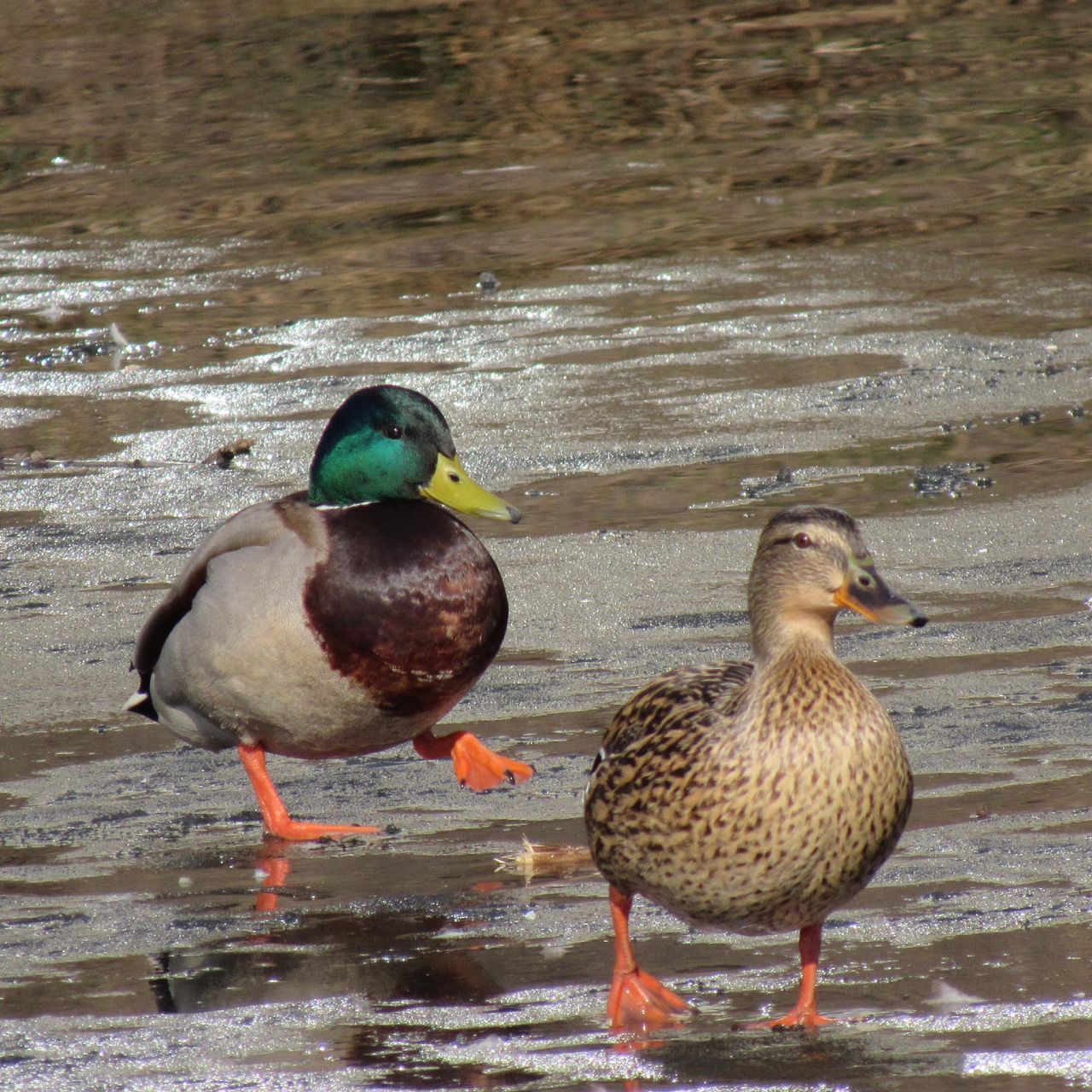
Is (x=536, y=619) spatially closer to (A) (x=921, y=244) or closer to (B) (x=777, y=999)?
(B) (x=777, y=999)

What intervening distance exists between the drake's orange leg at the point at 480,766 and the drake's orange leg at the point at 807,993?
1.31m

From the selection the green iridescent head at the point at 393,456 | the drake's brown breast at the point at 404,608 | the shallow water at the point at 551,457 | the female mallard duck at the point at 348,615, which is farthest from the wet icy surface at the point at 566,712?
the green iridescent head at the point at 393,456

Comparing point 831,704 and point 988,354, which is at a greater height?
point 831,704

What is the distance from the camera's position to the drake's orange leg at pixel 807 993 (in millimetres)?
3482

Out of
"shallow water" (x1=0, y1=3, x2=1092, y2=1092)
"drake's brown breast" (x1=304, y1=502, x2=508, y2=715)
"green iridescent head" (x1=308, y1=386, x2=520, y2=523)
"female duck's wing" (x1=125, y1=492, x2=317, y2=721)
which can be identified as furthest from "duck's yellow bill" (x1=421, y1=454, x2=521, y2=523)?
"shallow water" (x1=0, y1=3, x2=1092, y2=1092)

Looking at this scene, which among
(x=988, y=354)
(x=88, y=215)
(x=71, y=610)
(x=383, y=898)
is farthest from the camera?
(x=88, y=215)

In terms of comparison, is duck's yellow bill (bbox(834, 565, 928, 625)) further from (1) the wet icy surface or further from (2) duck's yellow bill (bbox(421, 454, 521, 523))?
(2) duck's yellow bill (bbox(421, 454, 521, 523))

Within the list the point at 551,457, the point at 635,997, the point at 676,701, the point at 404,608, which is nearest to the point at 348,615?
the point at 404,608

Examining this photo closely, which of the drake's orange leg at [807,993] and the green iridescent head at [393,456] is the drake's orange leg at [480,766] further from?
the drake's orange leg at [807,993]

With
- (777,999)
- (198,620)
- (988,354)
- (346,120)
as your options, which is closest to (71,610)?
(198,620)

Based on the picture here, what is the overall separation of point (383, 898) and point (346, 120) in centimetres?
1011

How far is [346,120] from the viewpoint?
540 inches

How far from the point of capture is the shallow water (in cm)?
372

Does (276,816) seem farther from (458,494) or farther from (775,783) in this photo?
(775,783)
